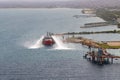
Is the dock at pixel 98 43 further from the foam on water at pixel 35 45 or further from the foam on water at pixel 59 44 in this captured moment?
the foam on water at pixel 35 45

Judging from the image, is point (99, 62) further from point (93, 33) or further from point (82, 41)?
point (93, 33)

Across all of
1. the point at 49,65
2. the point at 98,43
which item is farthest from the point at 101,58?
the point at 98,43

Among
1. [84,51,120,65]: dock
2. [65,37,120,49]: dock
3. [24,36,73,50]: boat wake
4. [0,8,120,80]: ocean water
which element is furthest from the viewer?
[24,36,73,50]: boat wake

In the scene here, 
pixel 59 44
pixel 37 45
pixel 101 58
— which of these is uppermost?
pixel 101 58

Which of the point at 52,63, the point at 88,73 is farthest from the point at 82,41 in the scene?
the point at 88,73

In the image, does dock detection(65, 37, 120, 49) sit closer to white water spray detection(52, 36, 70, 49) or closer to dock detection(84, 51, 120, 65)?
white water spray detection(52, 36, 70, 49)

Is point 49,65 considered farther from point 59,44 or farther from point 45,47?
point 59,44

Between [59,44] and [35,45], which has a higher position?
[35,45]

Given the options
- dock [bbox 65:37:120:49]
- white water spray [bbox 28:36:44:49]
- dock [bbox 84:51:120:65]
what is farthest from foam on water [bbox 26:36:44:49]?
dock [bbox 84:51:120:65]

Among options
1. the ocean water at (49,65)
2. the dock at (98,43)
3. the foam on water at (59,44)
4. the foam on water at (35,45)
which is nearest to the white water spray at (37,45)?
the foam on water at (35,45)

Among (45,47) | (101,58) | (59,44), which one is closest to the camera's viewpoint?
(101,58)

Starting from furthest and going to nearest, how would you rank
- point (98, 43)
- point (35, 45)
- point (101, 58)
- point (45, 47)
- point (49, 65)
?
point (98, 43) → point (35, 45) → point (45, 47) → point (101, 58) → point (49, 65)
